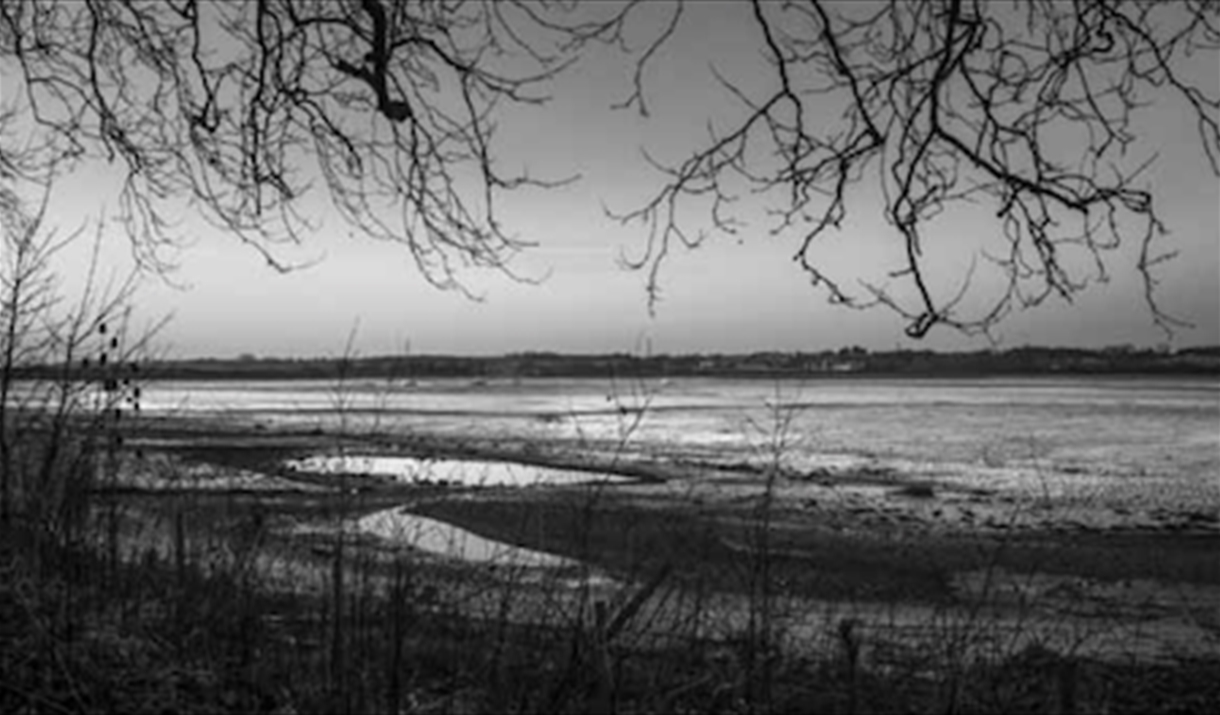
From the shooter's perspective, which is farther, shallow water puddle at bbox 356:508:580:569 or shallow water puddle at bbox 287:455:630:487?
shallow water puddle at bbox 287:455:630:487

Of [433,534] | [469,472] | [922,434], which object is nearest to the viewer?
[433,534]

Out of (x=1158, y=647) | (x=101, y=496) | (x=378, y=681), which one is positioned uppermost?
(x=101, y=496)

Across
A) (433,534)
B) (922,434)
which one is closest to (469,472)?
(433,534)

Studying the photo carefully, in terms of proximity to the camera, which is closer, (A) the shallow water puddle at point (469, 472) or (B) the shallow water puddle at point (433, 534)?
(B) the shallow water puddle at point (433, 534)

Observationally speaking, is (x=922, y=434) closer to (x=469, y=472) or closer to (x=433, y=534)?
(x=469, y=472)

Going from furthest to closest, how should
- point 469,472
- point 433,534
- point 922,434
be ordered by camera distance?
point 922,434, point 469,472, point 433,534

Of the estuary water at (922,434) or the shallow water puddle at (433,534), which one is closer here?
the shallow water puddle at (433,534)

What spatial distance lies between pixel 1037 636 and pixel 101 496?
8.70 metres

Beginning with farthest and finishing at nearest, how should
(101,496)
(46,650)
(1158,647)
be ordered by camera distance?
(1158,647)
(101,496)
(46,650)

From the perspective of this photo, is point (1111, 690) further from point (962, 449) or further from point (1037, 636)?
point (962, 449)

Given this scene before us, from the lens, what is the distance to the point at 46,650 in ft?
18.1

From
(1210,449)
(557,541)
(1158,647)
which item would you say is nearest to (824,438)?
(1210,449)

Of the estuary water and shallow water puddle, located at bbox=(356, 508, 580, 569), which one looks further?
the estuary water

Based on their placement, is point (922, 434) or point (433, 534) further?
point (922, 434)
